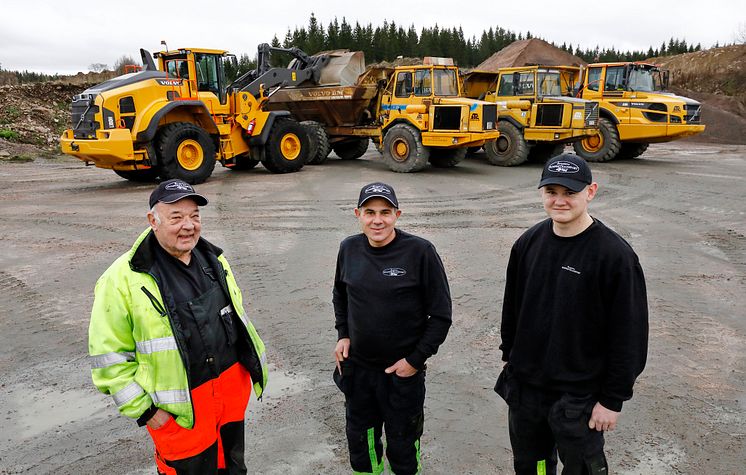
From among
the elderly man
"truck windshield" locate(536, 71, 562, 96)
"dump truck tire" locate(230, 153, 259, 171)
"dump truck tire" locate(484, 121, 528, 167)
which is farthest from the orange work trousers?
"truck windshield" locate(536, 71, 562, 96)

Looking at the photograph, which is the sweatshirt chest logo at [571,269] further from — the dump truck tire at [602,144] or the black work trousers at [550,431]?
the dump truck tire at [602,144]

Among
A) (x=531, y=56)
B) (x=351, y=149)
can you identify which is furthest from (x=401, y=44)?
(x=351, y=149)

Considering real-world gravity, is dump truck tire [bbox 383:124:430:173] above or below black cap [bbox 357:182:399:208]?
below

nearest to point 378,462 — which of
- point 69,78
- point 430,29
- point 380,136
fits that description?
point 380,136

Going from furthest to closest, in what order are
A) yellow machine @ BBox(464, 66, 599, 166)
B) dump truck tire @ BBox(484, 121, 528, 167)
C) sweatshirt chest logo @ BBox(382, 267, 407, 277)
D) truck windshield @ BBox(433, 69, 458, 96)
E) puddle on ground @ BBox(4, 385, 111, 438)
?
1. dump truck tire @ BBox(484, 121, 528, 167)
2. yellow machine @ BBox(464, 66, 599, 166)
3. truck windshield @ BBox(433, 69, 458, 96)
4. puddle on ground @ BBox(4, 385, 111, 438)
5. sweatshirt chest logo @ BBox(382, 267, 407, 277)

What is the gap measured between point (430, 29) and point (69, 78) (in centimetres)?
4678

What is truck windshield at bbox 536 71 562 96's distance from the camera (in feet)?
47.5

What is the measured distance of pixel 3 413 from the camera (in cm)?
352

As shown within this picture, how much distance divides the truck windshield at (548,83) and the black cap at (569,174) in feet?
42.9

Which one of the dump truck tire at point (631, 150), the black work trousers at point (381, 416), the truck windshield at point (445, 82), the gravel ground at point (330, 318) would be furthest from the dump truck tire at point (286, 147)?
the black work trousers at point (381, 416)

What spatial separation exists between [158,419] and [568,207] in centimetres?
181

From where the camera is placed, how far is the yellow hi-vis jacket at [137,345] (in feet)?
7.02

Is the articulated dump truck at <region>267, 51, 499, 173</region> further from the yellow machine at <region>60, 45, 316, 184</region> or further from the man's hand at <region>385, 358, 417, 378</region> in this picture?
the man's hand at <region>385, 358, 417, 378</region>

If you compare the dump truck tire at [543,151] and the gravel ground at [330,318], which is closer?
the gravel ground at [330,318]
